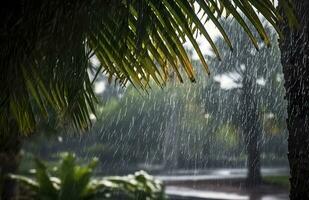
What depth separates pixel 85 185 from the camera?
26.5 feet

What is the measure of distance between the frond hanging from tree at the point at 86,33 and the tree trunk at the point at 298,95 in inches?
28.6

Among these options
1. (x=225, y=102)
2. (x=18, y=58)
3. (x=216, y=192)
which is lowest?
(x=216, y=192)

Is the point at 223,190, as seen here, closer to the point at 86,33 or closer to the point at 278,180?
the point at 278,180

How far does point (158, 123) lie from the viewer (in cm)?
2539

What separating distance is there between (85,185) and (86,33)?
20.7 ft

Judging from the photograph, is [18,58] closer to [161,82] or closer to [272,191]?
[161,82]

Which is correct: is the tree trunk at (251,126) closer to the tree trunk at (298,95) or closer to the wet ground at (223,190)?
the wet ground at (223,190)

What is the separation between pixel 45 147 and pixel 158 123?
10263 mm

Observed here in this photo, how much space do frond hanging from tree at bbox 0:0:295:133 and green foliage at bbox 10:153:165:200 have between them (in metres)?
5.82

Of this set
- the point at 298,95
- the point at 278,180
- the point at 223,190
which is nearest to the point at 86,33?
the point at 298,95

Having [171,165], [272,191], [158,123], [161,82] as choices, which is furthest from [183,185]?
[161,82]

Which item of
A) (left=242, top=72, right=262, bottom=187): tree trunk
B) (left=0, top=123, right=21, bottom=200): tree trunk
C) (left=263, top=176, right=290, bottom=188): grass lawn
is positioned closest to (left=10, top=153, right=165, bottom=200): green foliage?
(left=0, top=123, right=21, bottom=200): tree trunk

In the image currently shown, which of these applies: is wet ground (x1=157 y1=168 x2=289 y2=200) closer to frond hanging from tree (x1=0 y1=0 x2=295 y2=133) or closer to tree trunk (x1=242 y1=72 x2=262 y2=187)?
tree trunk (x1=242 y1=72 x2=262 y2=187)

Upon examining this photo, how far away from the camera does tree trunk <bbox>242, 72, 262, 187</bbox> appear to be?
14656 mm
